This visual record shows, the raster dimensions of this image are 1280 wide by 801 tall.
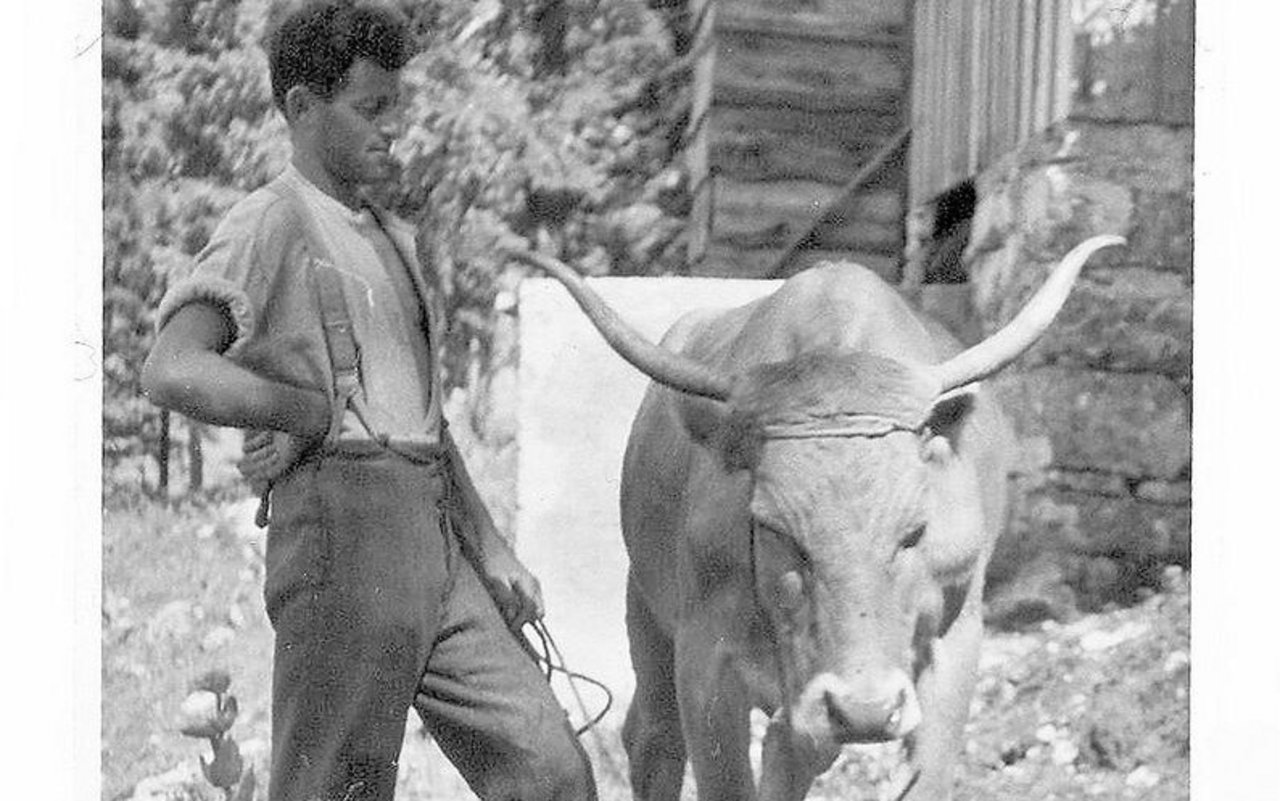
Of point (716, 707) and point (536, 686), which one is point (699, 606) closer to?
point (716, 707)

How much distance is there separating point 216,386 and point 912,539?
1.15 m

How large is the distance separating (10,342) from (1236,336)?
235 cm

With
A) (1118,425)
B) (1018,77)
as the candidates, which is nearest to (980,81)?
(1018,77)

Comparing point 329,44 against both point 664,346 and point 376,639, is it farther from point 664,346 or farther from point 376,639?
point 376,639

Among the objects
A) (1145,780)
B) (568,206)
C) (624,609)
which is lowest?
(1145,780)

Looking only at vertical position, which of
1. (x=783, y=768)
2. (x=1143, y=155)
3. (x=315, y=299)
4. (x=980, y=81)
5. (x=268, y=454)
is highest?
(x=980, y=81)

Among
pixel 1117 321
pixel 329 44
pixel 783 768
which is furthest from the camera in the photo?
→ pixel 1117 321

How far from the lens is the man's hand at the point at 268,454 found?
3182 millimetres

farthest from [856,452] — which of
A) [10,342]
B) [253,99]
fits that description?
[10,342]

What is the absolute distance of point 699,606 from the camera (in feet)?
11.2

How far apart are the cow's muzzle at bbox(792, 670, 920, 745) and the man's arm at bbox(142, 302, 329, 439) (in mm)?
907

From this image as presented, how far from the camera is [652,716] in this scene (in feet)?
12.1

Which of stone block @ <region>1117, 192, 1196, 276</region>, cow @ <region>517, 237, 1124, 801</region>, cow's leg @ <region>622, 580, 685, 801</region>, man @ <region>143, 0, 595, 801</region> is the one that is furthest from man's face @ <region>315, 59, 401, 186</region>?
stone block @ <region>1117, 192, 1196, 276</region>

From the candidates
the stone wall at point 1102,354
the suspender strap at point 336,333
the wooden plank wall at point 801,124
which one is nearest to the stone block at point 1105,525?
the stone wall at point 1102,354
